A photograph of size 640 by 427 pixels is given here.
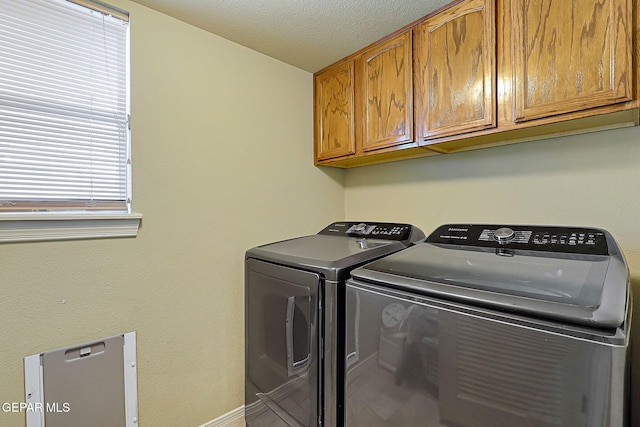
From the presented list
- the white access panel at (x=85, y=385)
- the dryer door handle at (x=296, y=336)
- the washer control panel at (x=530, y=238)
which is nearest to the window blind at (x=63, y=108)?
the white access panel at (x=85, y=385)

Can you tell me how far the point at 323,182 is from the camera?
7.44 ft

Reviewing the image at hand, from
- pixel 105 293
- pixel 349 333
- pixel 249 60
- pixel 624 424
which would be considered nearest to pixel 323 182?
pixel 249 60

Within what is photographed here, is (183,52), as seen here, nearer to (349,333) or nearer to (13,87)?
(13,87)

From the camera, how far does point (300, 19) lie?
5.12 ft

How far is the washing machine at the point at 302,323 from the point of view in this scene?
1214mm

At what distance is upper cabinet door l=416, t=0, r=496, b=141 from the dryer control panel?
51cm

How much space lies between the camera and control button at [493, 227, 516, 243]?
4.21 feet

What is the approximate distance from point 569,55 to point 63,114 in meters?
2.01

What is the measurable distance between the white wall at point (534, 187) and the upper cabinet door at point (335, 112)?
37 cm

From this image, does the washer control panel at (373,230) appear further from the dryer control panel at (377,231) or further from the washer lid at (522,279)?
the washer lid at (522,279)

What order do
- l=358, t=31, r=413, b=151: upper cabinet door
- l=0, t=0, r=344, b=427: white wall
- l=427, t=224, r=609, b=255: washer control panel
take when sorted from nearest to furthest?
l=427, t=224, r=609, b=255: washer control panel < l=0, t=0, r=344, b=427: white wall < l=358, t=31, r=413, b=151: upper cabinet door

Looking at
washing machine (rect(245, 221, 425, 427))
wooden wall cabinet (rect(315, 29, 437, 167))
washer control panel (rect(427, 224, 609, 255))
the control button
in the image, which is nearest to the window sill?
washing machine (rect(245, 221, 425, 427))

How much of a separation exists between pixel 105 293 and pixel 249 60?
1.48m

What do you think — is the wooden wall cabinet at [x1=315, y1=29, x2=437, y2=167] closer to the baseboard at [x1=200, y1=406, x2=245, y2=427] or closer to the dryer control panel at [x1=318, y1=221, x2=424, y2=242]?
the dryer control panel at [x1=318, y1=221, x2=424, y2=242]
